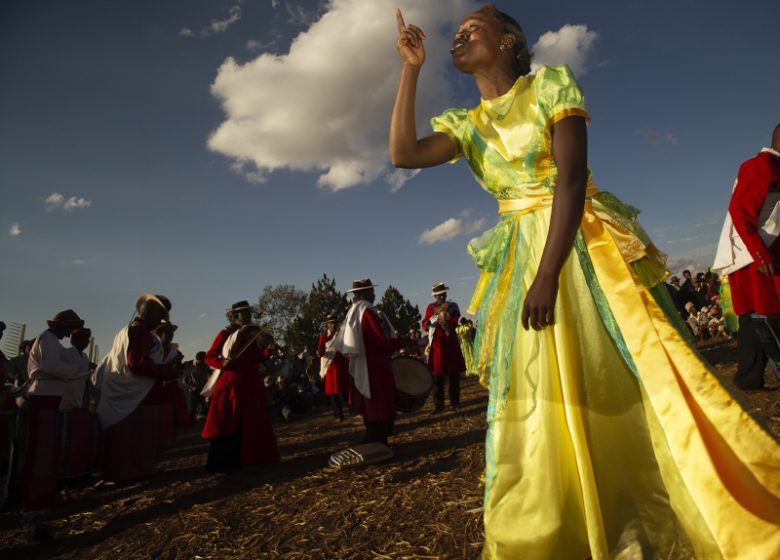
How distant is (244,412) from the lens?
609cm

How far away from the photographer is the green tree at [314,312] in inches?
2127

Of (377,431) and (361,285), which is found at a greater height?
(361,285)

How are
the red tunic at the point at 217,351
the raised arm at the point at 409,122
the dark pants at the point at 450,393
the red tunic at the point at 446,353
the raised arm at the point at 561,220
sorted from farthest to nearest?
the red tunic at the point at 446,353 < the dark pants at the point at 450,393 < the red tunic at the point at 217,351 < the raised arm at the point at 409,122 < the raised arm at the point at 561,220

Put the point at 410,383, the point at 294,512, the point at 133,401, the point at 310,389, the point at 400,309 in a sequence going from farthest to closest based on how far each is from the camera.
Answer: the point at 400,309
the point at 310,389
the point at 410,383
the point at 133,401
the point at 294,512

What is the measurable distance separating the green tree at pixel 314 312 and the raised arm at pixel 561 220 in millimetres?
51993

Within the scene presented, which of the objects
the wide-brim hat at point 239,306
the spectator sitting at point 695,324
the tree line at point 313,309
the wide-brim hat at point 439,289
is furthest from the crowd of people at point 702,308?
the tree line at point 313,309

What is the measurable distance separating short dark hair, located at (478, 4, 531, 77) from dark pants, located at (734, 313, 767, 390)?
5.20m

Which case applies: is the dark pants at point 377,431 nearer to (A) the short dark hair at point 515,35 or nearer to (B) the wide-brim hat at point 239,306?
(B) the wide-brim hat at point 239,306

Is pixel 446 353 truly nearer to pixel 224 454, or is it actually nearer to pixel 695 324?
pixel 224 454

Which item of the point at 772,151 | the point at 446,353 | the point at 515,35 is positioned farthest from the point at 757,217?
the point at 446,353

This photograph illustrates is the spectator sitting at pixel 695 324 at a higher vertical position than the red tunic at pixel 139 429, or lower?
higher

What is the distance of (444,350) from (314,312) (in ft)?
167

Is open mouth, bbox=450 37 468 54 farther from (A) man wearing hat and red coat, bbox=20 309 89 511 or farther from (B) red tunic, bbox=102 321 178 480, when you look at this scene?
(B) red tunic, bbox=102 321 178 480

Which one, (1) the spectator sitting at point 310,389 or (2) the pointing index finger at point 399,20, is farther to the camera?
(1) the spectator sitting at point 310,389
